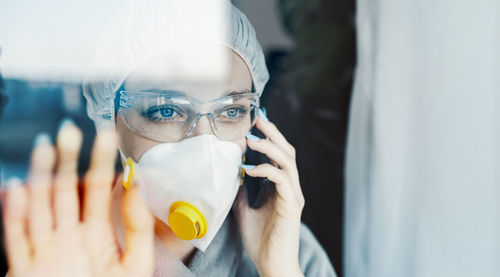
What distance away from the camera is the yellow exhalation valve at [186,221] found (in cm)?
71

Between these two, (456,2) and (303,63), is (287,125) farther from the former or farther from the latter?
(456,2)

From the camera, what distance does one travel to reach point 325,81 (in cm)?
128

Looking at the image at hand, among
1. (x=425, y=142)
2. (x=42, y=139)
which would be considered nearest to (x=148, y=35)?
(x=42, y=139)

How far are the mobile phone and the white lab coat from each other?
1.51 ft

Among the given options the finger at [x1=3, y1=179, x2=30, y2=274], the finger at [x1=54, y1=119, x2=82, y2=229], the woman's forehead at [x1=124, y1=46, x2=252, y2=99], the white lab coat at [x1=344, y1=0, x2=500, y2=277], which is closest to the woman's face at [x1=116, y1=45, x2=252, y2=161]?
the woman's forehead at [x1=124, y1=46, x2=252, y2=99]

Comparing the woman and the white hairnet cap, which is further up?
the white hairnet cap

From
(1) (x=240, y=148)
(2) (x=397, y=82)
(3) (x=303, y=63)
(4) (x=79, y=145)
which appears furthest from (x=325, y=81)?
(4) (x=79, y=145)

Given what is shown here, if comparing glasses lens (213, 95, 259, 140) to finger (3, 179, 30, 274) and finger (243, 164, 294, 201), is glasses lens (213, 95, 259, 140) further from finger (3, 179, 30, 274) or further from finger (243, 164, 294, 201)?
finger (3, 179, 30, 274)

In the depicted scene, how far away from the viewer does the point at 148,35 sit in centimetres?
75

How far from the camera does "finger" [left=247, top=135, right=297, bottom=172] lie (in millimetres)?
826

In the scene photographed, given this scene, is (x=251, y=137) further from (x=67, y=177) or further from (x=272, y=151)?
(x=67, y=177)

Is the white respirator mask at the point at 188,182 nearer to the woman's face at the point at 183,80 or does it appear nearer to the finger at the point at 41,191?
the woman's face at the point at 183,80

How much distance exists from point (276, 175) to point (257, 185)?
67 mm

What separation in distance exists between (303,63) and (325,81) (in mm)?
138
